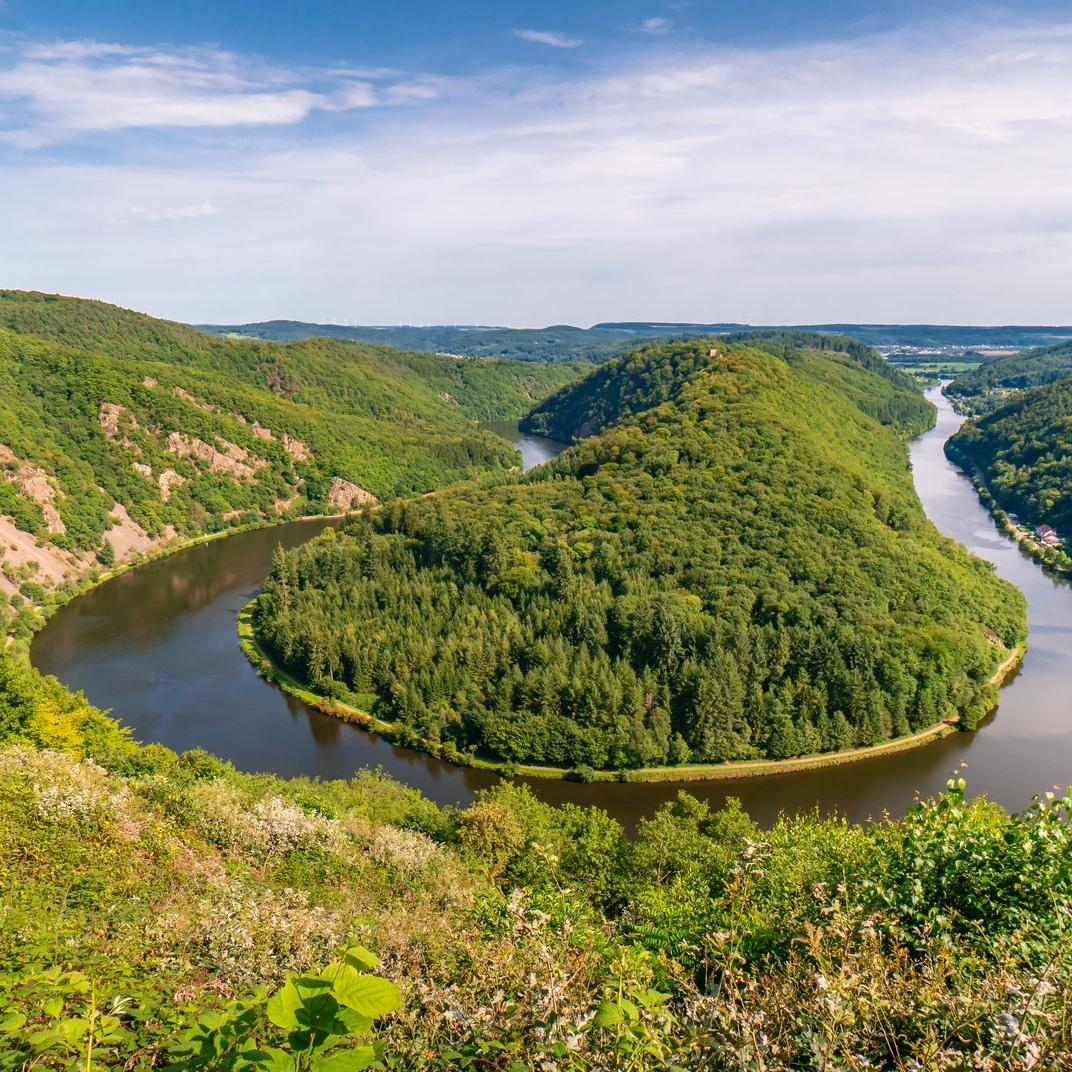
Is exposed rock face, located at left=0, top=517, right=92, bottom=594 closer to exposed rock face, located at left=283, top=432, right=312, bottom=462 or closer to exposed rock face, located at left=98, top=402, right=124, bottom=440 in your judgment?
exposed rock face, located at left=98, top=402, right=124, bottom=440

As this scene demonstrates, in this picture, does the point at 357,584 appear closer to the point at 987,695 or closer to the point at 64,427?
the point at 987,695

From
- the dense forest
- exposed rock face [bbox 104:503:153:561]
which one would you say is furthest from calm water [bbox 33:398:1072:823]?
the dense forest

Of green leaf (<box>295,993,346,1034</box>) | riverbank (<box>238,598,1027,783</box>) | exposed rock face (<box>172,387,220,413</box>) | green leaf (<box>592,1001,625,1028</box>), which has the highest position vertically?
exposed rock face (<box>172,387,220,413</box>)

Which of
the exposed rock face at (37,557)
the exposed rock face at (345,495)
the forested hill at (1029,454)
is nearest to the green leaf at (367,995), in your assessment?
the exposed rock face at (37,557)

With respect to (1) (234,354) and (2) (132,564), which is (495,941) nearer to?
(2) (132,564)

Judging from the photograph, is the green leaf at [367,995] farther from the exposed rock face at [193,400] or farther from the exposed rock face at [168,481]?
the exposed rock face at [193,400]

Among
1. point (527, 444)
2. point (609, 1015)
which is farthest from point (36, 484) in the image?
point (527, 444)
